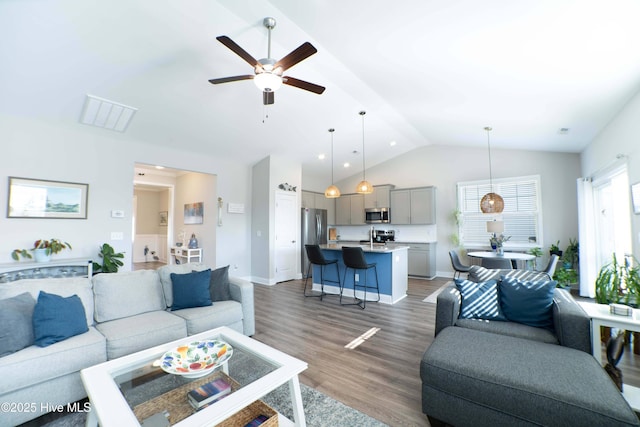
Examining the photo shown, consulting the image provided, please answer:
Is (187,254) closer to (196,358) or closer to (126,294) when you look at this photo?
(126,294)

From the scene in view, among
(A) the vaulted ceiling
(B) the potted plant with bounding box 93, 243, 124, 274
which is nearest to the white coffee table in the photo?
(A) the vaulted ceiling

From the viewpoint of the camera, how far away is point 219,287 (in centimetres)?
314

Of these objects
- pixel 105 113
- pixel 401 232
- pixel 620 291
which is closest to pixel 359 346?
pixel 620 291

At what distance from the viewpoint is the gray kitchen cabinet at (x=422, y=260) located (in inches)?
258

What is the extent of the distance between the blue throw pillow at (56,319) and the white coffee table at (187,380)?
2.27 ft

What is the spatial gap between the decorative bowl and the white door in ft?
14.4

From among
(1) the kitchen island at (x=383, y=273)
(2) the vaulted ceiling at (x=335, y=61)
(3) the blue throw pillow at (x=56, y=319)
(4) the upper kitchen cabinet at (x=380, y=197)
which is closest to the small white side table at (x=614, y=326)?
(2) the vaulted ceiling at (x=335, y=61)

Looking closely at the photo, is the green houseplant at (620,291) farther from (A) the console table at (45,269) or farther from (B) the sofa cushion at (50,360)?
(A) the console table at (45,269)

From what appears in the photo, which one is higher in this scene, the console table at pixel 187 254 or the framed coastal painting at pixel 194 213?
the framed coastal painting at pixel 194 213

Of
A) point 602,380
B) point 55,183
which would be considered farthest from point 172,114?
point 602,380

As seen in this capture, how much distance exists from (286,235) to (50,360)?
482cm

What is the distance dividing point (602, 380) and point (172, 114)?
17.0 ft

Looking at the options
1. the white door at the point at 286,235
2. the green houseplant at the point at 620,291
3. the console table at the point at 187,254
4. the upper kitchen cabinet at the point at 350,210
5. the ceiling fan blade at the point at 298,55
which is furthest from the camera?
the upper kitchen cabinet at the point at 350,210

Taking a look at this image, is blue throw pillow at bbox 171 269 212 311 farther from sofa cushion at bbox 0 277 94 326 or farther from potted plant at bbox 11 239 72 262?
potted plant at bbox 11 239 72 262
